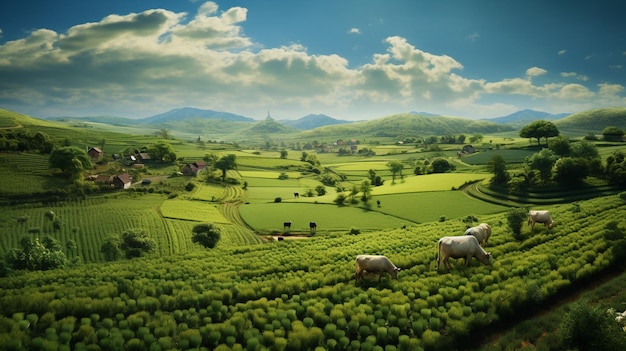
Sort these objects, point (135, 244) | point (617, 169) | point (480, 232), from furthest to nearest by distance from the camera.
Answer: point (617, 169) → point (135, 244) → point (480, 232)

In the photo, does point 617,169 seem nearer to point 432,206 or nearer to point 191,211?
point 432,206

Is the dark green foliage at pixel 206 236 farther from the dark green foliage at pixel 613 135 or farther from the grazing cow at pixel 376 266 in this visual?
the dark green foliage at pixel 613 135

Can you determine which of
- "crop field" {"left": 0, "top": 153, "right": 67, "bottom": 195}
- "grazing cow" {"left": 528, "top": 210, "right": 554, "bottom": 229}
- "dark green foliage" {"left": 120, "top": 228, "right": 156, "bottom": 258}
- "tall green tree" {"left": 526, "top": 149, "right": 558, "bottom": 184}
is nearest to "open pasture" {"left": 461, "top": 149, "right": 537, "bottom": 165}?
"tall green tree" {"left": 526, "top": 149, "right": 558, "bottom": 184}

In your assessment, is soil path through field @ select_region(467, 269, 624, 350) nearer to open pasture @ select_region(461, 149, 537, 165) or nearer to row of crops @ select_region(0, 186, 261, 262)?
row of crops @ select_region(0, 186, 261, 262)

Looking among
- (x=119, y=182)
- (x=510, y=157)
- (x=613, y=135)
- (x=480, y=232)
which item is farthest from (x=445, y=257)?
(x=613, y=135)

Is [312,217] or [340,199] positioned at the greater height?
[340,199]
